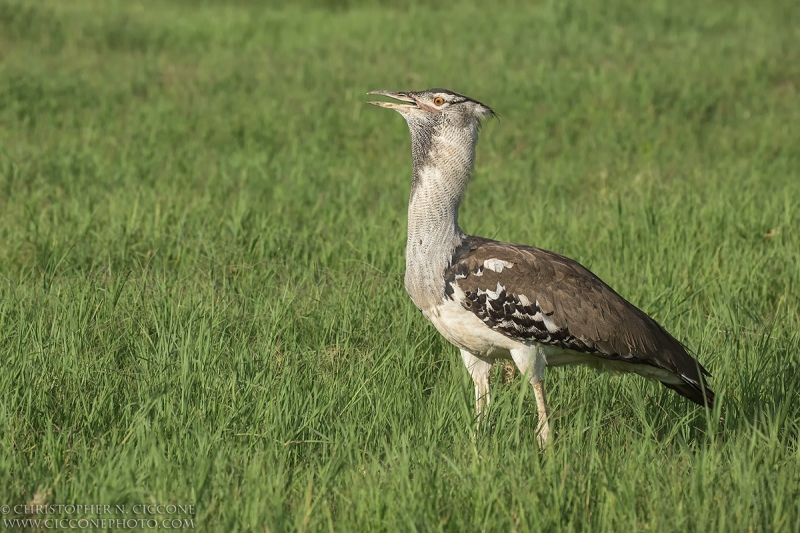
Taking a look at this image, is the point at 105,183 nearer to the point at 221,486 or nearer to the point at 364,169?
the point at 364,169

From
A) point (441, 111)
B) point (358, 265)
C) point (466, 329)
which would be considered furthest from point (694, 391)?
point (358, 265)

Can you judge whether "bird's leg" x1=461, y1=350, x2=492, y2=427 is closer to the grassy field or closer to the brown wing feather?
the grassy field

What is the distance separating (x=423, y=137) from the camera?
445 centimetres

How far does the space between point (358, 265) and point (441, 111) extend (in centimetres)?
197

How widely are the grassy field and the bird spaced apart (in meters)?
→ 0.21

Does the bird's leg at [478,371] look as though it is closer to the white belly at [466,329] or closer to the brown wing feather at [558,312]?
the white belly at [466,329]

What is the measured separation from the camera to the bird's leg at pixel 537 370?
4.15 metres

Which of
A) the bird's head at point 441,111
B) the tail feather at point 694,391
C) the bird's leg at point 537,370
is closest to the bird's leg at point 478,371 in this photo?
the bird's leg at point 537,370

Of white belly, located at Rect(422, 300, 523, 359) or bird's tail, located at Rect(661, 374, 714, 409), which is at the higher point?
white belly, located at Rect(422, 300, 523, 359)

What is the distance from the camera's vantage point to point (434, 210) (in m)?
4.38

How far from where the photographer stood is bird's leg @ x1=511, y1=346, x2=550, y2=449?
4.15 metres

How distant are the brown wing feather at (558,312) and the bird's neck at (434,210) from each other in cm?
7

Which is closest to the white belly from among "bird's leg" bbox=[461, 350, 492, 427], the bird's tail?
"bird's leg" bbox=[461, 350, 492, 427]

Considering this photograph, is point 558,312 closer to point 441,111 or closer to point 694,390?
point 694,390
